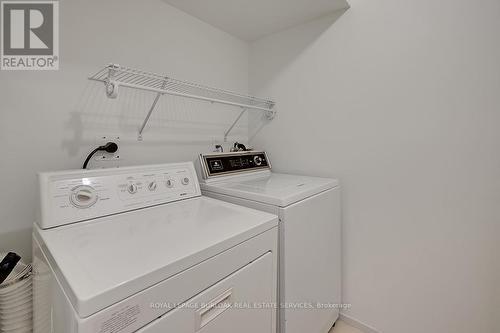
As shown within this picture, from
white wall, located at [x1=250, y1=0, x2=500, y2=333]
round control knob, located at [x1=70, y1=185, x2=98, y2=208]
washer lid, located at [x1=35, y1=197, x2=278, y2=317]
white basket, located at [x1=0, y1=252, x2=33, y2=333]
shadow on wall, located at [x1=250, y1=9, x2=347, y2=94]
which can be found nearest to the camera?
washer lid, located at [x1=35, y1=197, x2=278, y2=317]

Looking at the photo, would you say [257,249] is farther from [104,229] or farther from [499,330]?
[499,330]

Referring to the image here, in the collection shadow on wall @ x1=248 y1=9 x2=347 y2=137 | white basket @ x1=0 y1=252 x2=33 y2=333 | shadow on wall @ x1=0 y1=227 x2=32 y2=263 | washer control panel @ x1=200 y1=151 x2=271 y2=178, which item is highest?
shadow on wall @ x1=248 y1=9 x2=347 y2=137

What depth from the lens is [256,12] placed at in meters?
1.68

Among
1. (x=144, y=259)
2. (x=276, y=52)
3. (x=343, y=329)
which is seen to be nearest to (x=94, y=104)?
(x=144, y=259)

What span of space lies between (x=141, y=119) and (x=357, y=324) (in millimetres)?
2043

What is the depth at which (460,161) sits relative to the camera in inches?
→ 48.3

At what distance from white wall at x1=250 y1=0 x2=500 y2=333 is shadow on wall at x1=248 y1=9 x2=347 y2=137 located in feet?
0.07

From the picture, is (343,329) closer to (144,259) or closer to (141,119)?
(144,259)

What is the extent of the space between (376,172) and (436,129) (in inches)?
15.7

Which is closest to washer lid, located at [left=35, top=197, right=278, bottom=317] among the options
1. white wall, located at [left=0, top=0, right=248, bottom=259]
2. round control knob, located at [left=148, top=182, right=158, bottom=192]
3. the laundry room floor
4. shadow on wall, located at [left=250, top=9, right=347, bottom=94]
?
round control knob, located at [left=148, top=182, right=158, bottom=192]

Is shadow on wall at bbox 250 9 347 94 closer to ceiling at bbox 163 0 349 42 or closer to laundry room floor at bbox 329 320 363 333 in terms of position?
ceiling at bbox 163 0 349 42

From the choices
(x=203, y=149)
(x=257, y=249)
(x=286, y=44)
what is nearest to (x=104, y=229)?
(x=257, y=249)

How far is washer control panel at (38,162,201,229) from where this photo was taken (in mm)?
901

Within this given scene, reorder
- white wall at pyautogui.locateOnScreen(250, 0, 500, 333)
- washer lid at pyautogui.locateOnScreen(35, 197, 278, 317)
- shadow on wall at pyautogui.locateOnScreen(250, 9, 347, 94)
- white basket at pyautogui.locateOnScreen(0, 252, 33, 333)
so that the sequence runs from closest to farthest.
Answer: washer lid at pyautogui.locateOnScreen(35, 197, 278, 317)
white basket at pyautogui.locateOnScreen(0, 252, 33, 333)
white wall at pyautogui.locateOnScreen(250, 0, 500, 333)
shadow on wall at pyautogui.locateOnScreen(250, 9, 347, 94)
